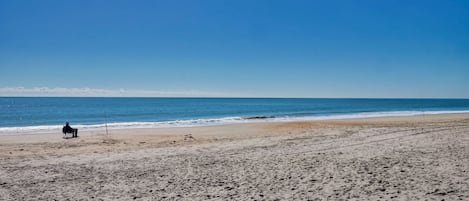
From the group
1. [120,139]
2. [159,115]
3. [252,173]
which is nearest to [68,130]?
[120,139]

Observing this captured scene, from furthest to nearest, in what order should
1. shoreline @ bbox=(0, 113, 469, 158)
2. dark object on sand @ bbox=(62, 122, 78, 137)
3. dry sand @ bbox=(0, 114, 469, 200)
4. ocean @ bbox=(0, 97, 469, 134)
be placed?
ocean @ bbox=(0, 97, 469, 134) < dark object on sand @ bbox=(62, 122, 78, 137) < shoreline @ bbox=(0, 113, 469, 158) < dry sand @ bbox=(0, 114, 469, 200)

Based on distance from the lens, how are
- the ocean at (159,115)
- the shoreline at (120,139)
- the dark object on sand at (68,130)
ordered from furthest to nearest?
the ocean at (159,115)
the dark object on sand at (68,130)
the shoreline at (120,139)

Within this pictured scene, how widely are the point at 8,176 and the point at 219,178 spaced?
6.13 metres

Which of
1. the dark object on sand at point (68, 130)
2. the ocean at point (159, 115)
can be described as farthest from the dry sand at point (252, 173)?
the ocean at point (159, 115)

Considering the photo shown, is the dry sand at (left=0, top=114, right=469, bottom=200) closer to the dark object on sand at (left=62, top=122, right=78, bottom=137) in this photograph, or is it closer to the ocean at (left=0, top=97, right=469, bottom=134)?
the dark object on sand at (left=62, top=122, right=78, bottom=137)

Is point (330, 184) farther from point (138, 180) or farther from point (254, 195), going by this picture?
point (138, 180)

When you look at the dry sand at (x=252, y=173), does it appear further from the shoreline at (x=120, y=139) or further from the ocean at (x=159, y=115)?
the ocean at (x=159, y=115)

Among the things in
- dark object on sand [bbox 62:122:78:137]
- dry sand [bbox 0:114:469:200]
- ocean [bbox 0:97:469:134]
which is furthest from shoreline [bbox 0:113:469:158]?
ocean [bbox 0:97:469:134]

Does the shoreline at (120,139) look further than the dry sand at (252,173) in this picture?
Yes

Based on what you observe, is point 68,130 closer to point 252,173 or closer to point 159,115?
point 252,173

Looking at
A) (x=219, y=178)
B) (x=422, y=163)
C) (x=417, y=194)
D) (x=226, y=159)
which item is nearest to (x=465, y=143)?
(x=422, y=163)

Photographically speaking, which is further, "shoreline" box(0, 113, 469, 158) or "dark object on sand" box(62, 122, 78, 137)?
"dark object on sand" box(62, 122, 78, 137)

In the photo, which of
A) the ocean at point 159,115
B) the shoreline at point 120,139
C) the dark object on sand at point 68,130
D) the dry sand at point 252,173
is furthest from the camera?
the ocean at point 159,115

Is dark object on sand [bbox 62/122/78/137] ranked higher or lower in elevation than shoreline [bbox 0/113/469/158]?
higher
